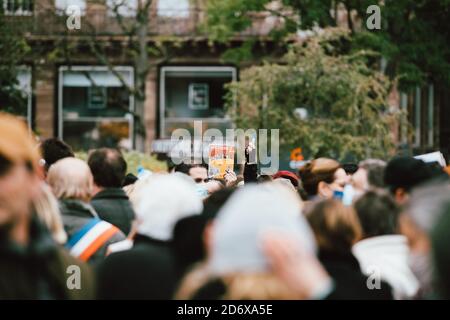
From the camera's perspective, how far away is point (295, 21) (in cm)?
2369

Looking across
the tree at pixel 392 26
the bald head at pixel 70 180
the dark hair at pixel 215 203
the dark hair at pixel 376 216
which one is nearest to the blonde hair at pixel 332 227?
the dark hair at pixel 215 203

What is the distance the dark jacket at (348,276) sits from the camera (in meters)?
4.15

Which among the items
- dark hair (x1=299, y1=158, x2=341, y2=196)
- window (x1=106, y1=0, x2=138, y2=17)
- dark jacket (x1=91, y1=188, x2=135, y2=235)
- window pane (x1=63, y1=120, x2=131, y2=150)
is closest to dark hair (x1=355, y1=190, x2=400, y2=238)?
dark hair (x1=299, y1=158, x2=341, y2=196)

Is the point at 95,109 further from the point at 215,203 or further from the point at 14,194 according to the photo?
the point at 14,194

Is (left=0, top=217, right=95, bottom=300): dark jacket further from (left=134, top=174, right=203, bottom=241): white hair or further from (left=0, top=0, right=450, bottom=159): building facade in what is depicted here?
(left=0, top=0, right=450, bottom=159): building facade

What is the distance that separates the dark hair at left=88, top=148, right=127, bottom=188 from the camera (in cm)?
689

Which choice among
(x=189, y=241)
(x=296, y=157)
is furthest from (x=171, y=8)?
(x=189, y=241)

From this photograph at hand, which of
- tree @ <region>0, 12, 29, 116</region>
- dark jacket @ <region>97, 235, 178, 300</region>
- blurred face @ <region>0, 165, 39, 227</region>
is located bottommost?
dark jacket @ <region>97, 235, 178, 300</region>

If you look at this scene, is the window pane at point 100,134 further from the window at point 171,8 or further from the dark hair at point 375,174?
the dark hair at point 375,174

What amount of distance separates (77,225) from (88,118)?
78.8 feet

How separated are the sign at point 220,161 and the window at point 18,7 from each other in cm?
1717

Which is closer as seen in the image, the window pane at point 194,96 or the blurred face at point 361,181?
the blurred face at point 361,181

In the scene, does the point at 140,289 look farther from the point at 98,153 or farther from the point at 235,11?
the point at 235,11

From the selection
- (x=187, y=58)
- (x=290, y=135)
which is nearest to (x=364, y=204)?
(x=290, y=135)
